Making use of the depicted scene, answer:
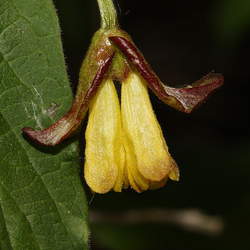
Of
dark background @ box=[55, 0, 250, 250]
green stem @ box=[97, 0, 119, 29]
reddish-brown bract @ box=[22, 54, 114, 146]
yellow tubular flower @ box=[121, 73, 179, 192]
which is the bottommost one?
dark background @ box=[55, 0, 250, 250]

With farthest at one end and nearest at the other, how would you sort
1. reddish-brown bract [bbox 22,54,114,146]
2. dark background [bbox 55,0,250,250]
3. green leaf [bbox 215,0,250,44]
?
green leaf [bbox 215,0,250,44] → dark background [bbox 55,0,250,250] → reddish-brown bract [bbox 22,54,114,146]

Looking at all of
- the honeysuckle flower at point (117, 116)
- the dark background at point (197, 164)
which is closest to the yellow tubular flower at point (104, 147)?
the honeysuckle flower at point (117, 116)

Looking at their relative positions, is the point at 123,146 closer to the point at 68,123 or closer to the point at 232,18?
the point at 68,123

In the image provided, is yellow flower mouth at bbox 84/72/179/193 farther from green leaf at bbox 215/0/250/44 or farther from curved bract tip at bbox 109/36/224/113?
green leaf at bbox 215/0/250/44

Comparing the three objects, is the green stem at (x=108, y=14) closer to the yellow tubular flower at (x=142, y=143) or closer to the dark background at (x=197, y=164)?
the yellow tubular flower at (x=142, y=143)

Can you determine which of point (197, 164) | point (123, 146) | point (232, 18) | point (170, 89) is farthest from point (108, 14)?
point (197, 164)

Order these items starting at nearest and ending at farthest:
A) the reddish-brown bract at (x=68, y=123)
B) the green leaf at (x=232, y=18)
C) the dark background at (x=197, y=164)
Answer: the reddish-brown bract at (x=68, y=123) < the dark background at (x=197, y=164) < the green leaf at (x=232, y=18)

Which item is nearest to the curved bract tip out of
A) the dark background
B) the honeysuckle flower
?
the honeysuckle flower

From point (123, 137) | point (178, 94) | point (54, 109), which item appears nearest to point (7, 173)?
point (54, 109)
